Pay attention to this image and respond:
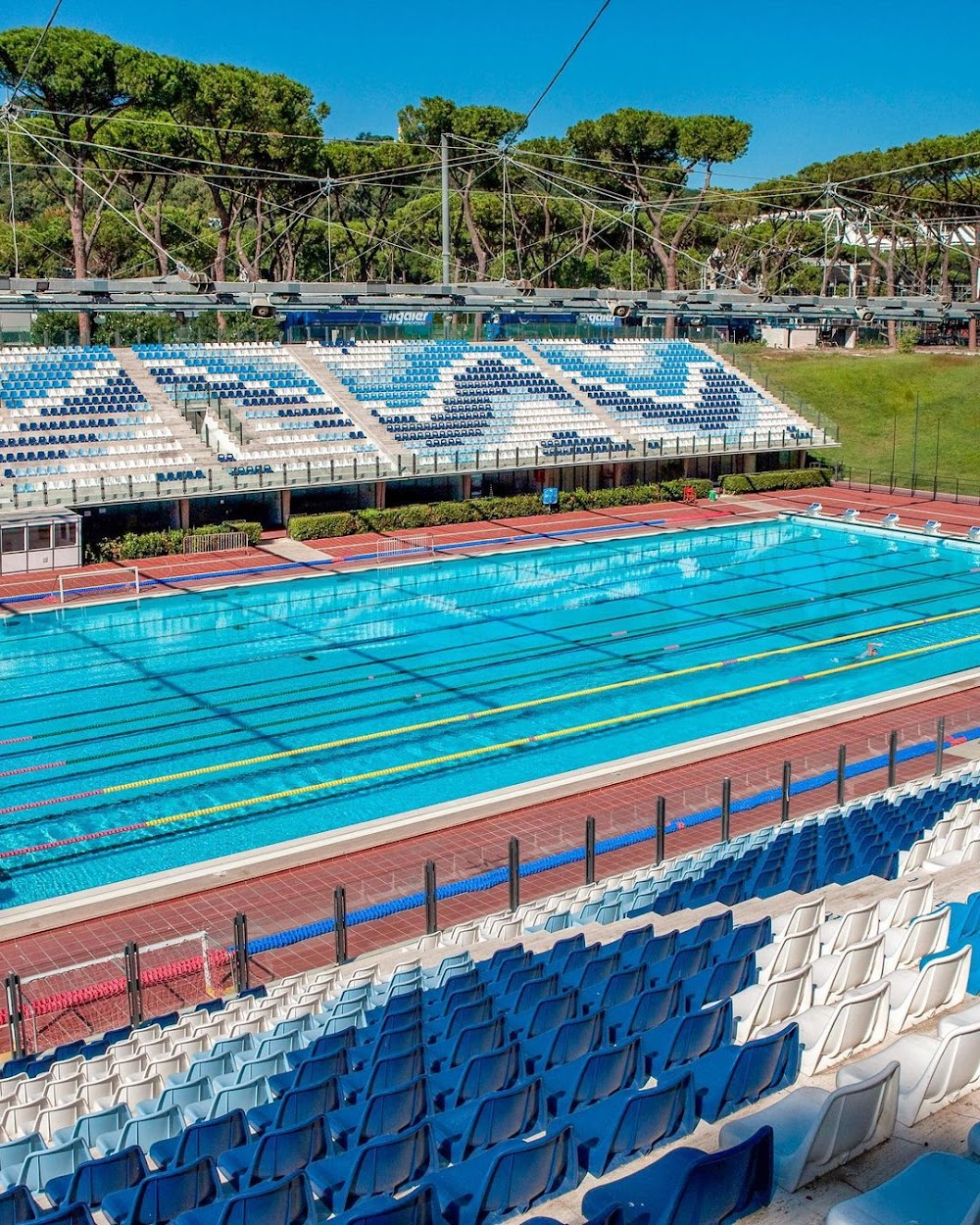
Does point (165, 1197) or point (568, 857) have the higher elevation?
point (165, 1197)

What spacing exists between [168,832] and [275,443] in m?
22.9

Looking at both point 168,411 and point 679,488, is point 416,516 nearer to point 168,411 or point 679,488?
point 168,411

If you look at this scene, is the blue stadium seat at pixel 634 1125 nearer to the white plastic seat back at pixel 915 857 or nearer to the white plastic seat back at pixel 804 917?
Answer: the white plastic seat back at pixel 804 917

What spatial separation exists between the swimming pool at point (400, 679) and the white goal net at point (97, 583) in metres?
1.18

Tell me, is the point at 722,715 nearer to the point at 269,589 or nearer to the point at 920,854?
the point at 920,854

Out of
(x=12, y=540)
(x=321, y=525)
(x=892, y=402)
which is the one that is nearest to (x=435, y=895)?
(x=12, y=540)

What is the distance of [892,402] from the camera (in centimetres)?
5491

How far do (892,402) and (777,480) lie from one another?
12.2 metres

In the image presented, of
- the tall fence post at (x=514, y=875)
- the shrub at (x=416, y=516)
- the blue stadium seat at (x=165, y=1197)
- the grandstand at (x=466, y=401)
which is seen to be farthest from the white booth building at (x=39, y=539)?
the blue stadium seat at (x=165, y=1197)

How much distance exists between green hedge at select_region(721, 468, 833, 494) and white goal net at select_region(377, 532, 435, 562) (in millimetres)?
13609

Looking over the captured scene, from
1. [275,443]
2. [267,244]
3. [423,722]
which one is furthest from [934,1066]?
[267,244]

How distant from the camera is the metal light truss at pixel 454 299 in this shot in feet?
96.7

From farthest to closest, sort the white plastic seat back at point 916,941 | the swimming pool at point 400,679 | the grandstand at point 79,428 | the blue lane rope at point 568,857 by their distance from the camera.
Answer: the grandstand at point 79,428 < the swimming pool at point 400,679 < the blue lane rope at point 568,857 < the white plastic seat back at point 916,941

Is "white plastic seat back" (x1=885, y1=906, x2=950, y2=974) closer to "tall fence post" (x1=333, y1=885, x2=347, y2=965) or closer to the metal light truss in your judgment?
"tall fence post" (x1=333, y1=885, x2=347, y2=965)
